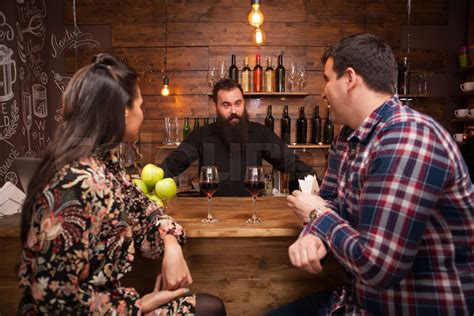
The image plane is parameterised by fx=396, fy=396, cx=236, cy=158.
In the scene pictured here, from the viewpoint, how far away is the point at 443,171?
1.03 meters

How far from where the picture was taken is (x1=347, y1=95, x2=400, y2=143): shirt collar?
1.24 meters

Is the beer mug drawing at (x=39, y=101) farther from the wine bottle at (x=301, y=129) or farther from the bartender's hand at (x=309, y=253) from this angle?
the bartender's hand at (x=309, y=253)

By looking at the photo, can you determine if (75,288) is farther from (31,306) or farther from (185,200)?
(185,200)

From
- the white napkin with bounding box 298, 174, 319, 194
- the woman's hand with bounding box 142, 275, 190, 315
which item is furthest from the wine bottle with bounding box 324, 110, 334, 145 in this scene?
the woman's hand with bounding box 142, 275, 190, 315

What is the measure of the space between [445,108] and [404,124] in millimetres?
3917

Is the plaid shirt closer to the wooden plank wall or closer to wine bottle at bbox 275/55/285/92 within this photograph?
wine bottle at bbox 275/55/285/92

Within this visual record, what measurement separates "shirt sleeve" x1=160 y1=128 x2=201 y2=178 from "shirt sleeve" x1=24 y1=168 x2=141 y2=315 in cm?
186

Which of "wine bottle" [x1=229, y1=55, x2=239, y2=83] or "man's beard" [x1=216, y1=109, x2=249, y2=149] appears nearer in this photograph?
"man's beard" [x1=216, y1=109, x2=249, y2=149]

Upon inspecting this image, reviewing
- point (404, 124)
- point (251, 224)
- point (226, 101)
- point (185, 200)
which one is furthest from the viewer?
point (226, 101)

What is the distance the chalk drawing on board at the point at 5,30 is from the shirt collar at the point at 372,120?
11.9 feet

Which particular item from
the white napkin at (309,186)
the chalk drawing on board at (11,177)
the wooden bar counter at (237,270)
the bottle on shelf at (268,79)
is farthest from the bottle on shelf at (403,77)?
the chalk drawing on board at (11,177)

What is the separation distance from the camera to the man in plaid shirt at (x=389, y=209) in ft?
3.36

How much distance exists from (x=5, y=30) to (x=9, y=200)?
2.52 metres

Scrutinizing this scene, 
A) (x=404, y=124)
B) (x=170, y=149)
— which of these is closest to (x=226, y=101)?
(x=170, y=149)
